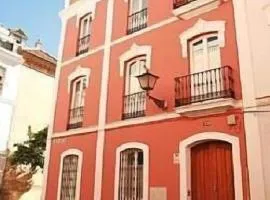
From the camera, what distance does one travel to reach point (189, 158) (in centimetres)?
929

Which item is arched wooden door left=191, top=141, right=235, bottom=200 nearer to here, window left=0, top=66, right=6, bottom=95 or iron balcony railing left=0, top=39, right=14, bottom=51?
window left=0, top=66, right=6, bottom=95

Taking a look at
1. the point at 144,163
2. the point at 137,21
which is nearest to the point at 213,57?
the point at 144,163

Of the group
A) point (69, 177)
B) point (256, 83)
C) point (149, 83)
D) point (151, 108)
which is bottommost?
point (69, 177)

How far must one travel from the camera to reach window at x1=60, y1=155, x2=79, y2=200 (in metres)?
Answer: 12.0

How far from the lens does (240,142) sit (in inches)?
327

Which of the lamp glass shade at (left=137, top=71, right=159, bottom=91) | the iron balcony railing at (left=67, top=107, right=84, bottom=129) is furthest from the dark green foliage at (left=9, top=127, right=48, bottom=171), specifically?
the lamp glass shade at (left=137, top=71, right=159, bottom=91)

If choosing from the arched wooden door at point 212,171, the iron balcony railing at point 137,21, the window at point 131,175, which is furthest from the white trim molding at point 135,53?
the arched wooden door at point 212,171

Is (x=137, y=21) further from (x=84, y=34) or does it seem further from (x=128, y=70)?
(x=84, y=34)

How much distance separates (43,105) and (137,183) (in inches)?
561

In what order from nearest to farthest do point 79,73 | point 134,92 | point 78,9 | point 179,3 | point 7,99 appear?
point 179,3 → point 134,92 → point 79,73 → point 78,9 → point 7,99

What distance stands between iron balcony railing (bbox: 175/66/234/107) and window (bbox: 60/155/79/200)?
488cm

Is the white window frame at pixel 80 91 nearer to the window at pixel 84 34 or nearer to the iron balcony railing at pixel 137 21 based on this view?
the window at pixel 84 34

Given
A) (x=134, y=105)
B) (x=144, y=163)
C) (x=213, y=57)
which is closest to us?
(x=213, y=57)

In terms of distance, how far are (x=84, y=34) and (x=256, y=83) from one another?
830 centimetres
